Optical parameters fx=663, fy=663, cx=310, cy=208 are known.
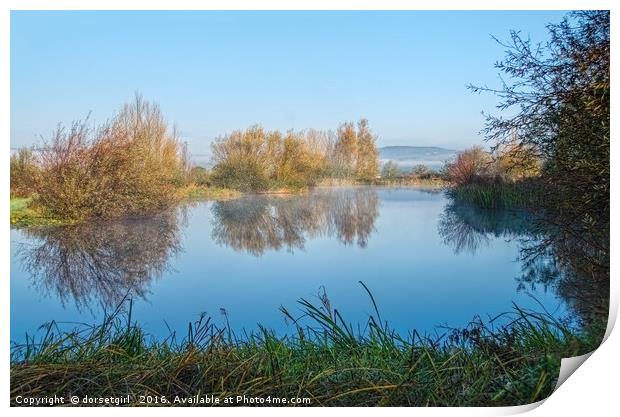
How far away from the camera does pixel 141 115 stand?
3.88 metres

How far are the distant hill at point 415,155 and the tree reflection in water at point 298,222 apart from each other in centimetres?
29

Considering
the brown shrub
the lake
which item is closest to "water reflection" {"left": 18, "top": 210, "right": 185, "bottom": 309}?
the lake

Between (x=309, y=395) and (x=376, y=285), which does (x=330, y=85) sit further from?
(x=309, y=395)

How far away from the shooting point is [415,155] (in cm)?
411

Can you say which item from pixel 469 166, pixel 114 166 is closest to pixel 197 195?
pixel 114 166

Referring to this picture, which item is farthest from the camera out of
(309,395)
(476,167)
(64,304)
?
(476,167)

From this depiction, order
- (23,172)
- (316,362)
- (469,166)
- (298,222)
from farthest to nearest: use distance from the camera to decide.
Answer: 1. (469,166)
2. (298,222)
3. (23,172)
4. (316,362)

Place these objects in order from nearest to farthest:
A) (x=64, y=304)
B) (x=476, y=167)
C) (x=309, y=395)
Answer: (x=309, y=395), (x=64, y=304), (x=476, y=167)

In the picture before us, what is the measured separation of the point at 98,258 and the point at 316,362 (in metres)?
1.41

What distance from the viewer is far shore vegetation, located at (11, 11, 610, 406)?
3570mm

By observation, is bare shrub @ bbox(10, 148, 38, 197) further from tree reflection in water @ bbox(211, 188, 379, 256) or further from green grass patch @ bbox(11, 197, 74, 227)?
tree reflection in water @ bbox(211, 188, 379, 256)

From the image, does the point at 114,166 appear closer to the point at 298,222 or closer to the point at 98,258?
the point at 98,258
